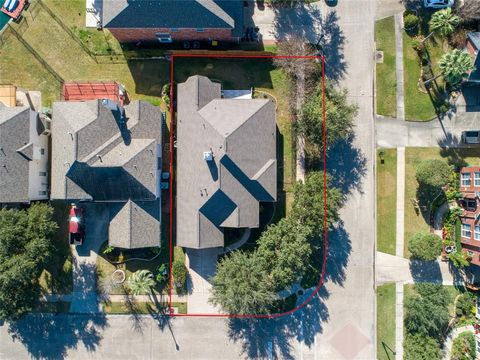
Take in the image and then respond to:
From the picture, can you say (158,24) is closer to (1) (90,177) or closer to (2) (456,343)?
(1) (90,177)

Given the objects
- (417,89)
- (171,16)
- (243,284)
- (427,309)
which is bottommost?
(427,309)

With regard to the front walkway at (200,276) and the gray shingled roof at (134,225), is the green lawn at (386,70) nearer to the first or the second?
the front walkway at (200,276)

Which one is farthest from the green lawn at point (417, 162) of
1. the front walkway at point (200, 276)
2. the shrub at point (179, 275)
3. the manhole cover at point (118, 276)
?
the manhole cover at point (118, 276)

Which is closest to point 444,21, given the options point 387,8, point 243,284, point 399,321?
point 387,8

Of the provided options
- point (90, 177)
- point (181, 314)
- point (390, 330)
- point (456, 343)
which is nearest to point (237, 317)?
point (181, 314)

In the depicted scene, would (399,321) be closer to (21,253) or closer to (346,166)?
(346,166)

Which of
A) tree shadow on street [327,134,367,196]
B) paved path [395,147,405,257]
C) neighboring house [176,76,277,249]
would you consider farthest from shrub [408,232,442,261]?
neighboring house [176,76,277,249]
